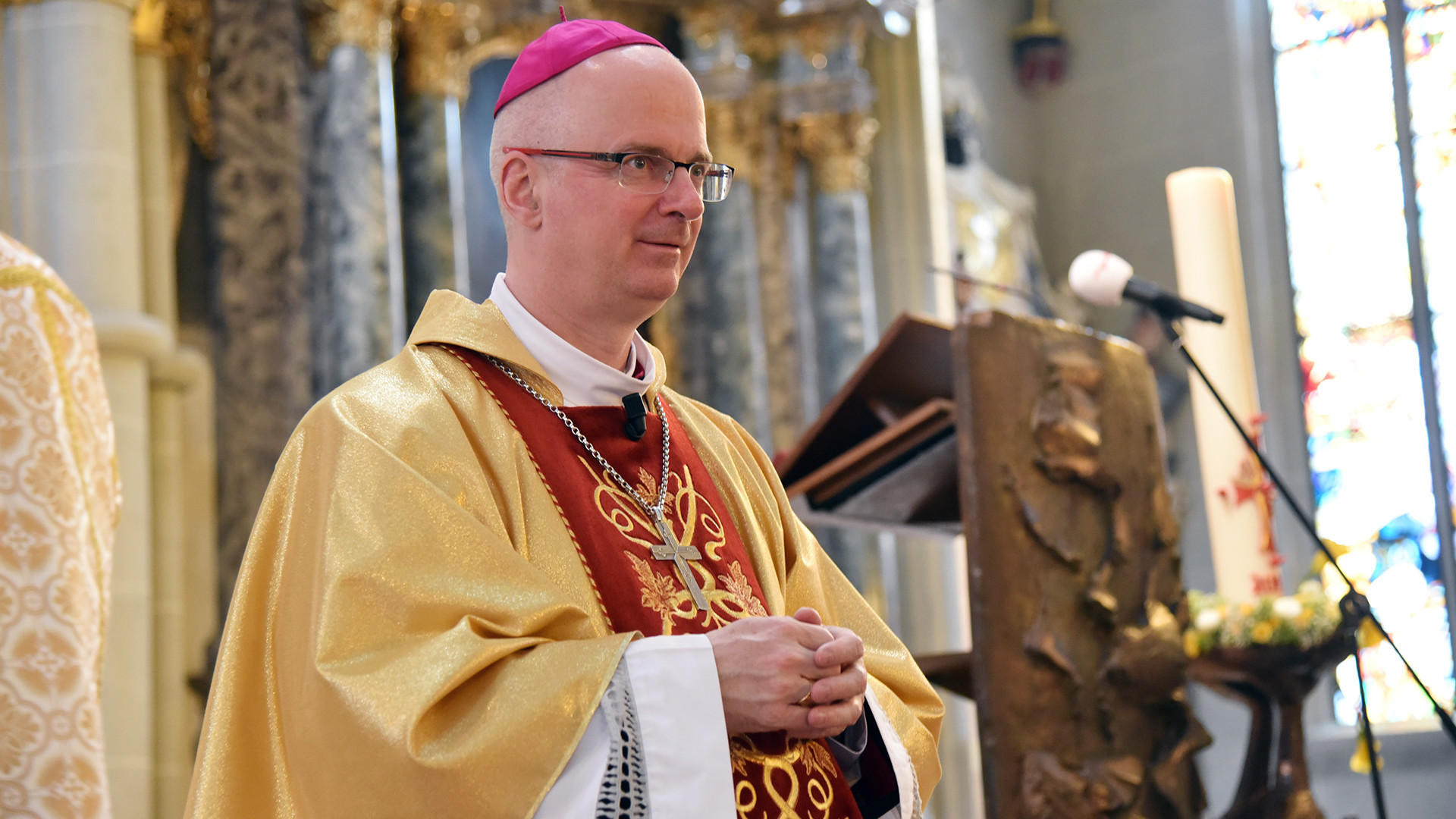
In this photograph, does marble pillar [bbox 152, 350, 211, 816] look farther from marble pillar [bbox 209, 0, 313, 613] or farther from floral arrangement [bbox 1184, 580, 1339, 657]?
floral arrangement [bbox 1184, 580, 1339, 657]

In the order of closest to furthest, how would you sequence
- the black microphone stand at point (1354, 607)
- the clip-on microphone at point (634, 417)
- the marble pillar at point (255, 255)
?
the clip-on microphone at point (634, 417)
the black microphone stand at point (1354, 607)
the marble pillar at point (255, 255)

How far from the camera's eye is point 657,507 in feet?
6.86

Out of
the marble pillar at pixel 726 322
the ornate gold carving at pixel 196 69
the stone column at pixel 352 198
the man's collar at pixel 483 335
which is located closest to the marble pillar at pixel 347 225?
the stone column at pixel 352 198

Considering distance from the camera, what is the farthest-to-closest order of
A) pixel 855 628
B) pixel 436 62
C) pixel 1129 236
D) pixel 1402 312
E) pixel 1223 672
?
pixel 1129 236 → pixel 1402 312 → pixel 436 62 → pixel 1223 672 → pixel 855 628

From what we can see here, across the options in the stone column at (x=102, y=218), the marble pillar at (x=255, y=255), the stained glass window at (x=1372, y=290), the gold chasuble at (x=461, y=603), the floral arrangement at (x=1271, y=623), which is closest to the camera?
the gold chasuble at (x=461, y=603)

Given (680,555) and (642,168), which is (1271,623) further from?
(642,168)

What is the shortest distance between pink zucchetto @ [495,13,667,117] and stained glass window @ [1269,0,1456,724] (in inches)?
273

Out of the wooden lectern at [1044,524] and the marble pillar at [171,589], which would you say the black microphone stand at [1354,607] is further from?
the marble pillar at [171,589]

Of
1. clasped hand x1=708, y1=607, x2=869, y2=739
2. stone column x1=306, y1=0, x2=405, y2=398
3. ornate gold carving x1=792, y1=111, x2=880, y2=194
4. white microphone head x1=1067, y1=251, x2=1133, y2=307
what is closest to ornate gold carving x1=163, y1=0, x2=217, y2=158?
stone column x1=306, y1=0, x2=405, y2=398

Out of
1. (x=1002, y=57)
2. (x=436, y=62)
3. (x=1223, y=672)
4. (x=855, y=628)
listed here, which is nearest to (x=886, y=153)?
(x=436, y=62)

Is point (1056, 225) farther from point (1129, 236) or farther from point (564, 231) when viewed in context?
point (564, 231)

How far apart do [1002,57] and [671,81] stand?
8001 mm

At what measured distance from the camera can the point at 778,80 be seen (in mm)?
6613

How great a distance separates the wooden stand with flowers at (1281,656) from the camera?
139 inches
